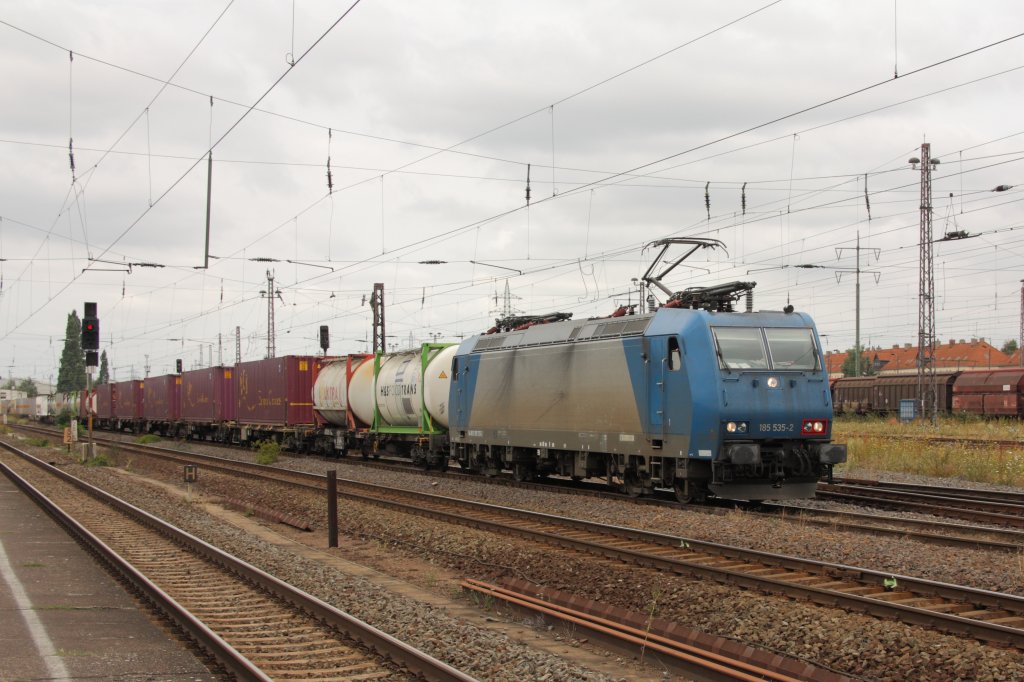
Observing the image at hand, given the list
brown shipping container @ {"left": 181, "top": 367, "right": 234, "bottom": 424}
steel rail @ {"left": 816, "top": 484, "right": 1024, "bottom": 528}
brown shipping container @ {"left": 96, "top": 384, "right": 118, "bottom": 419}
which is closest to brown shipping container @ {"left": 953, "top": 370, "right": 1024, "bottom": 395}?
steel rail @ {"left": 816, "top": 484, "right": 1024, "bottom": 528}

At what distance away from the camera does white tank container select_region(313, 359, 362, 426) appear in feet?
105

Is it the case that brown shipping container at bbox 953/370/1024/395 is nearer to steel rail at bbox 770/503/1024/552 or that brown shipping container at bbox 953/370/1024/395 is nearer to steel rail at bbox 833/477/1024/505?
steel rail at bbox 833/477/1024/505

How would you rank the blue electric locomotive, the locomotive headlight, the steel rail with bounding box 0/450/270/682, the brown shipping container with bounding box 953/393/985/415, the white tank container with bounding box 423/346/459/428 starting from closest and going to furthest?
1. the steel rail with bounding box 0/450/270/682
2. the blue electric locomotive
3. the locomotive headlight
4. the white tank container with bounding box 423/346/459/428
5. the brown shipping container with bounding box 953/393/985/415

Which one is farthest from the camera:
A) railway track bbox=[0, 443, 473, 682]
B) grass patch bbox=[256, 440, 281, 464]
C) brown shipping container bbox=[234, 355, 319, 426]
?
brown shipping container bbox=[234, 355, 319, 426]

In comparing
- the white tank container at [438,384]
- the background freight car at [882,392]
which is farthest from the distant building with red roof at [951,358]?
the white tank container at [438,384]

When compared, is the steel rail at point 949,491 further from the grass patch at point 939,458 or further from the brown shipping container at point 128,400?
the brown shipping container at point 128,400

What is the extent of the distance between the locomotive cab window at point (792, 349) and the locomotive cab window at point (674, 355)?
164 cm

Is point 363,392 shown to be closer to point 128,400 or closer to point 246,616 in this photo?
point 246,616

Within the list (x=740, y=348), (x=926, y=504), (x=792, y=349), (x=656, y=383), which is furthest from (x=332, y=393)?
(x=926, y=504)

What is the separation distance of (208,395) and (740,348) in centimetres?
3451

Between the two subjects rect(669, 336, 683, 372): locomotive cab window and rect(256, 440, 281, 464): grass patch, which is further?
rect(256, 440, 281, 464): grass patch

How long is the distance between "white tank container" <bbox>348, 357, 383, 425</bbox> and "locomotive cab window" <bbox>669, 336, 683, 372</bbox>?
15.0 m

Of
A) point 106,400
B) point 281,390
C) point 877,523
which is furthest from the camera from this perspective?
point 106,400

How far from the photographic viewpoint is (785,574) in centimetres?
1053
